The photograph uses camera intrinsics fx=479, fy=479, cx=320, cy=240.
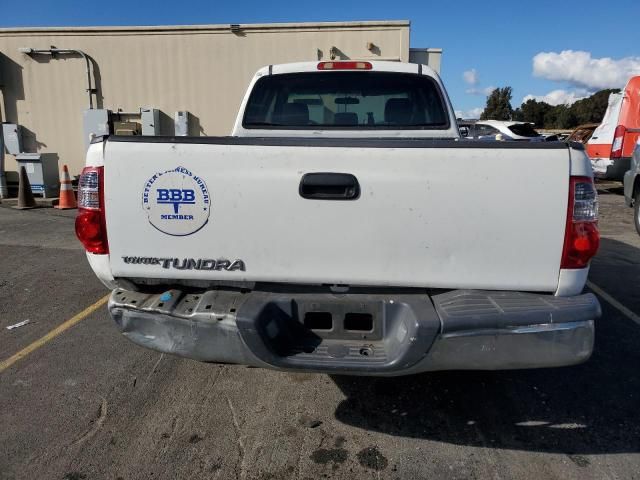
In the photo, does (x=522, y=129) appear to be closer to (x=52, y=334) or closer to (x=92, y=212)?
(x=52, y=334)

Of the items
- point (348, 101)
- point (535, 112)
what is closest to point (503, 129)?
point (348, 101)

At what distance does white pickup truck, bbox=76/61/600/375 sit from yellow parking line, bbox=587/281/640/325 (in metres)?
2.71

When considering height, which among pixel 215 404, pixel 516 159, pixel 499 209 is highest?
pixel 516 159

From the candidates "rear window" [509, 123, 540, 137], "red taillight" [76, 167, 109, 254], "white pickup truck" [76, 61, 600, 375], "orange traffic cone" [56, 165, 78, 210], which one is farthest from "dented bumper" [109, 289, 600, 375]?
"rear window" [509, 123, 540, 137]

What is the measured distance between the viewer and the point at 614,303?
15.9ft

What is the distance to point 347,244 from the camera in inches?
92.0

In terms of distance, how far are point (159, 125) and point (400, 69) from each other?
10.1 metres

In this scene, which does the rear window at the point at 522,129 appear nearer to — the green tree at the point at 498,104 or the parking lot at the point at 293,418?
the parking lot at the point at 293,418

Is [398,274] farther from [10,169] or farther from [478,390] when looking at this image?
[10,169]

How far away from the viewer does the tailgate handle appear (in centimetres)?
228

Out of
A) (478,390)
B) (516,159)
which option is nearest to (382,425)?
(478,390)

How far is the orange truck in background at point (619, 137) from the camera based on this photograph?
1187 cm

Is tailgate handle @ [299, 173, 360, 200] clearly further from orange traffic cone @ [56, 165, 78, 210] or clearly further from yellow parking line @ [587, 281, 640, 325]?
orange traffic cone @ [56, 165, 78, 210]

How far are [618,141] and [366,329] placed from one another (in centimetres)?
1225
